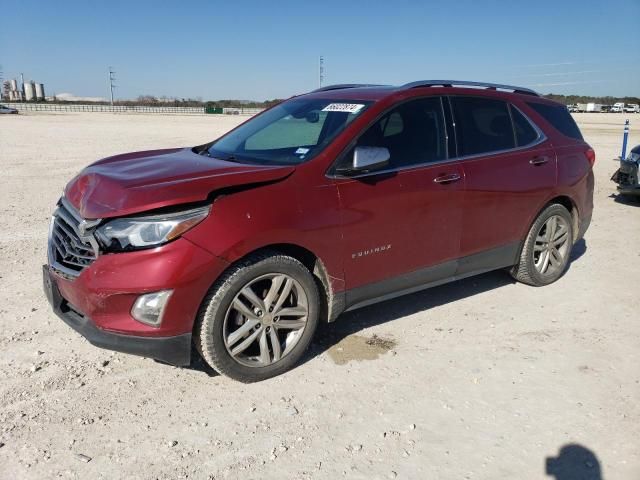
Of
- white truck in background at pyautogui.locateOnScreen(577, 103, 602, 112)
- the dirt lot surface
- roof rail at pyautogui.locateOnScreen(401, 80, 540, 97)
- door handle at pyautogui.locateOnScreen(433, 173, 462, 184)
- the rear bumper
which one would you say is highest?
white truck in background at pyautogui.locateOnScreen(577, 103, 602, 112)

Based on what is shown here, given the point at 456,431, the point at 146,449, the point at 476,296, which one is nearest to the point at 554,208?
the point at 476,296

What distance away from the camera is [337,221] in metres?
3.62

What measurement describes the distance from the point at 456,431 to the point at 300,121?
2.60m

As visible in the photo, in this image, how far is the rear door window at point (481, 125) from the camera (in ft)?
14.6

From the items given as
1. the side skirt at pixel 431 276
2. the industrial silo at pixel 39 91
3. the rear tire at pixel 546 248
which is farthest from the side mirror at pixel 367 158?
the industrial silo at pixel 39 91

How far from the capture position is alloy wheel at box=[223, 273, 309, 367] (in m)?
3.39

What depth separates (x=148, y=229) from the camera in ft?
10.1

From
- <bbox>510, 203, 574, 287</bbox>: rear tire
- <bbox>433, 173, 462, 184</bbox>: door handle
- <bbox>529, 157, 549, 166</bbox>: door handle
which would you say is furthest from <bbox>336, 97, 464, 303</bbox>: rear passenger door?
<bbox>510, 203, 574, 287</bbox>: rear tire

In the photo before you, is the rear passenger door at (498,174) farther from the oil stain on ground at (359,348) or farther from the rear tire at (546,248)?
the oil stain on ground at (359,348)

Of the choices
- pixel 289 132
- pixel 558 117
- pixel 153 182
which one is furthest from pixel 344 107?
pixel 558 117

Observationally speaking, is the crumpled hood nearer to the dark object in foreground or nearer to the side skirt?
the side skirt

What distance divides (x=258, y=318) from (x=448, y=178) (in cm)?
185

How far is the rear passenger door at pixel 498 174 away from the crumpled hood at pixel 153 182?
171 cm

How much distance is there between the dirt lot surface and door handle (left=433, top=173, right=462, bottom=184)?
1.19 meters
